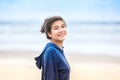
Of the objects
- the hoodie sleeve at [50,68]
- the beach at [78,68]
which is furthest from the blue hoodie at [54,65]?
the beach at [78,68]

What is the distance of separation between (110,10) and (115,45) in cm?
37

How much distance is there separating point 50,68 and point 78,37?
1.55 m

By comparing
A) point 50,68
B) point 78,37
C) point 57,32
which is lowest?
point 50,68

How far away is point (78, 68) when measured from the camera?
10.8 feet

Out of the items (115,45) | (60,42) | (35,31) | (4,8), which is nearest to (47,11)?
(35,31)

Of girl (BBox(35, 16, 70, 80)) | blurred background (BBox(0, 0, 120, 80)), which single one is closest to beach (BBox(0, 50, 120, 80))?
blurred background (BBox(0, 0, 120, 80))

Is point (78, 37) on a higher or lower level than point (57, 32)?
higher

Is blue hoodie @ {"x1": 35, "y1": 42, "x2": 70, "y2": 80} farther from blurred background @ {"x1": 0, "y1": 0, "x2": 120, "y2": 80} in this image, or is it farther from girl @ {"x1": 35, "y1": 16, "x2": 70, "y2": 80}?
blurred background @ {"x1": 0, "y1": 0, "x2": 120, "y2": 80}

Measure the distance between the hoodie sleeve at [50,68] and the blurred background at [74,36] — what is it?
4.85ft

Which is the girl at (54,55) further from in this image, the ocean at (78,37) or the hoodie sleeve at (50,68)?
the ocean at (78,37)

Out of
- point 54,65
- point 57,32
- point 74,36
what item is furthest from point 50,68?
point 74,36

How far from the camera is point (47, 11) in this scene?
3.31 meters

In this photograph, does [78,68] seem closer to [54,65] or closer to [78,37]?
[78,37]

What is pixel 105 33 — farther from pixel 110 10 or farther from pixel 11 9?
pixel 11 9
